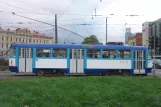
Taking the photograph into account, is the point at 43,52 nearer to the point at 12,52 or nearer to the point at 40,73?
the point at 40,73

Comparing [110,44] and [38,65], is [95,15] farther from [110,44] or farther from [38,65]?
[38,65]

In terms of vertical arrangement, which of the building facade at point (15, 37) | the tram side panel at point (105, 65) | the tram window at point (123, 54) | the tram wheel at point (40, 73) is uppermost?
the building facade at point (15, 37)

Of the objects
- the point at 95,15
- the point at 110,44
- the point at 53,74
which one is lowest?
the point at 53,74

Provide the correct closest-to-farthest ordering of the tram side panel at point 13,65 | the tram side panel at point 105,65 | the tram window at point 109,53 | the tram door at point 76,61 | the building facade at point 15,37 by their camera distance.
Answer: the tram side panel at point 13,65 → the tram door at point 76,61 → the tram side panel at point 105,65 → the tram window at point 109,53 → the building facade at point 15,37

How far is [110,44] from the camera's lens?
93.5 ft

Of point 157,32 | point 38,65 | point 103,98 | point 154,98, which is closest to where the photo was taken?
point 154,98

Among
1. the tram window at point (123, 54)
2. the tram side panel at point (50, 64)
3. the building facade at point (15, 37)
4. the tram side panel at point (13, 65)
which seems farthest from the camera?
the building facade at point (15, 37)

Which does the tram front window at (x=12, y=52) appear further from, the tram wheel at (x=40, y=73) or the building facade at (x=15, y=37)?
the building facade at (x=15, y=37)

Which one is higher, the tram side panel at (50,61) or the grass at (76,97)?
the tram side panel at (50,61)

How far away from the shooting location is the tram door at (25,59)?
2627 centimetres

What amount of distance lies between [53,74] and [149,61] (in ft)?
26.3

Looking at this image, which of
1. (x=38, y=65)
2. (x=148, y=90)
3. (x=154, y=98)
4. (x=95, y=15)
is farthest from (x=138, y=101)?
(x=95, y=15)

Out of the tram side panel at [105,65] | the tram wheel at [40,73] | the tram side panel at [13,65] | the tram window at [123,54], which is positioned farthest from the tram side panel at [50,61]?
the tram window at [123,54]

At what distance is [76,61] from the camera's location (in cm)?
2659
